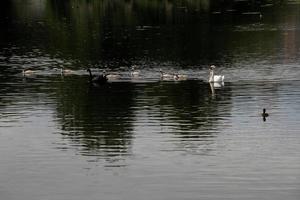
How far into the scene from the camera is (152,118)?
1812 inches

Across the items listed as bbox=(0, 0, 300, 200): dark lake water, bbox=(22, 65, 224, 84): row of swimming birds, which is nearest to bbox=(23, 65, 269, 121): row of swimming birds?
bbox=(22, 65, 224, 84): row of swimming birds

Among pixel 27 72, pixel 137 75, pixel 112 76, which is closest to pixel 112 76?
pixel 112 76

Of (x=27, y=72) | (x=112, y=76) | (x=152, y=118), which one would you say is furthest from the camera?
(x=27, y=72)

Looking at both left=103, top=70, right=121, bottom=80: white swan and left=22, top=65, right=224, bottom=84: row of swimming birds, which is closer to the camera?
left=22, top=65, right=224, bottom=84: row of swimming birds

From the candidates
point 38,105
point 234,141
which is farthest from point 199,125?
point 38,105

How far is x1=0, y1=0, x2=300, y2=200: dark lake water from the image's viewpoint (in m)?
32.6

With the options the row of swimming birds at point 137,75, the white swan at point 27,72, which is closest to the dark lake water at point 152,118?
the white swan at point 27,72

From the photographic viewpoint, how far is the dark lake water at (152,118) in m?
32.6

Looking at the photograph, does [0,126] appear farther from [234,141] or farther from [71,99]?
[234,141]

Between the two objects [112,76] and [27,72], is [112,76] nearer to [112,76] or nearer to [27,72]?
[112,76]

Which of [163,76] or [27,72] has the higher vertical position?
[27,72]

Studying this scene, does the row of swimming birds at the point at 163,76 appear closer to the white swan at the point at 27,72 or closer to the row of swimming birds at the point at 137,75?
the row of swimming birds at the point at 137,75

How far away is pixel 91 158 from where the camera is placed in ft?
121

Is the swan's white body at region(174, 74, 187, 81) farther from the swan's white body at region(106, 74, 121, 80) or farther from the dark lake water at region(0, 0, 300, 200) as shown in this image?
the swan's white body at region(106, 74, 121, 80)
